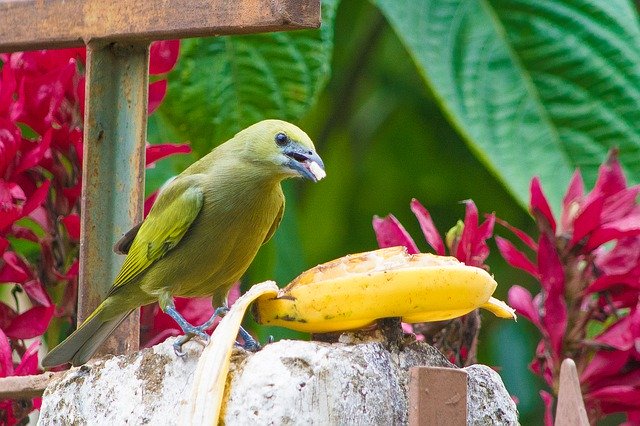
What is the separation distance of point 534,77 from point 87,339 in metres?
1.63

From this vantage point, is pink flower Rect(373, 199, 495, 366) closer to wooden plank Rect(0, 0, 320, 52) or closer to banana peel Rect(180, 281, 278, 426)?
wooden plank Rect(0, 0, 320, 52)

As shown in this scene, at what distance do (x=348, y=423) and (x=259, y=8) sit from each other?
2.49ft

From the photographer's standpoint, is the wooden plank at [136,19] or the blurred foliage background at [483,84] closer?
the wooden plank at [136,19]

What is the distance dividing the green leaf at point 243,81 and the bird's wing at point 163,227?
686 millimetres

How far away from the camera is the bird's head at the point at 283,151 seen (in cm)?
275

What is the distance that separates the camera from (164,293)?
277 cm

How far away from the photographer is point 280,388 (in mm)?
1943

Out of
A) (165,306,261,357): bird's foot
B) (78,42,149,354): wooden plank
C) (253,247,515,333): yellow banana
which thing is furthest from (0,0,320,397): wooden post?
(253,247,515,333): yellow banana

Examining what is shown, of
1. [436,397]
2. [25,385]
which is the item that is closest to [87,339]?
[25,385]

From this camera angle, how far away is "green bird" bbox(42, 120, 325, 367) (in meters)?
2.71

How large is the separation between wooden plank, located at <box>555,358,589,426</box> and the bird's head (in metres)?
0.78

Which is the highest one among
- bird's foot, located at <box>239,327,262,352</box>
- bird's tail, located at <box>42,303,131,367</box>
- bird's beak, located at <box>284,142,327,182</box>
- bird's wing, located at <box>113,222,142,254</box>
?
bird's beak, located at <box>284,142,327,182</box>

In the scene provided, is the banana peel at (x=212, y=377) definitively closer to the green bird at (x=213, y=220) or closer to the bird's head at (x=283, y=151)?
the green bird at (x=213, y=220)

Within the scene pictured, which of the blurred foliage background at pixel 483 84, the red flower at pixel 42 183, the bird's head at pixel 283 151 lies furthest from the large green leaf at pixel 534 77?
the red flower at pixel 42 183
